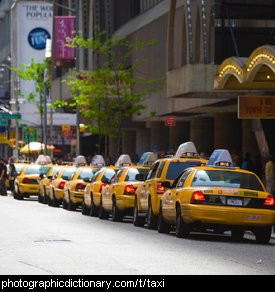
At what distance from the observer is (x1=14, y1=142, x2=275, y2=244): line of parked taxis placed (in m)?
23.6

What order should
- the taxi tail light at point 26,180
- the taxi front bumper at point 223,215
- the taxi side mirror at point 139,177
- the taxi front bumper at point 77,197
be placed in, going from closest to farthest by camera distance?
the taxi front bumper at point 223,215 < the taxi side mirror at point 139,177 < the taxi front bumper at point 77,197 < the taxi tail light at point 26,180

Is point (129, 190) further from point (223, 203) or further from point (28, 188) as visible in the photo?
point (28, 188)

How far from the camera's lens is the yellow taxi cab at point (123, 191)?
103 ft

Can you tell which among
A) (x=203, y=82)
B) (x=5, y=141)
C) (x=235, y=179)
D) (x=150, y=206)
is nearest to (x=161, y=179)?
(x=150, y=206)

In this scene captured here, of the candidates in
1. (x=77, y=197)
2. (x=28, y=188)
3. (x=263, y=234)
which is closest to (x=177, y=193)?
(x=263, y=234)

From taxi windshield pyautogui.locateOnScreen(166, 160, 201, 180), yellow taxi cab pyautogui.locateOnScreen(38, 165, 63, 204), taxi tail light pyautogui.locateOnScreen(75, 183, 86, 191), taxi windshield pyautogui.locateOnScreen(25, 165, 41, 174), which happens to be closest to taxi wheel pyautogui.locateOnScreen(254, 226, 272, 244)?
taxi windshield pyautogui.locateOnScreen(166, 160, 201, 180)

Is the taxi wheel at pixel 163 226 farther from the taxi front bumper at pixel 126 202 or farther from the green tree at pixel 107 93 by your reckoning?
the green tree at pixel 107 93

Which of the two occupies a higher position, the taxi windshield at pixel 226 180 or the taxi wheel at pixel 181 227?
the taxi windshield at pixel 226 180

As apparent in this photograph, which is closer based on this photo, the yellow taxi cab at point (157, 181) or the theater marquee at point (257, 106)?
the yellow taxi cab at point (157, 181)

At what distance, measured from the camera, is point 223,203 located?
23.7m

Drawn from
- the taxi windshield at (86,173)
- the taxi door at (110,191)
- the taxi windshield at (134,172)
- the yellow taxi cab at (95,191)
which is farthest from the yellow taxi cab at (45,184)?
the taxi windshield at (134,172)

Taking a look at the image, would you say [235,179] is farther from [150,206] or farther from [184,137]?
[184,137]

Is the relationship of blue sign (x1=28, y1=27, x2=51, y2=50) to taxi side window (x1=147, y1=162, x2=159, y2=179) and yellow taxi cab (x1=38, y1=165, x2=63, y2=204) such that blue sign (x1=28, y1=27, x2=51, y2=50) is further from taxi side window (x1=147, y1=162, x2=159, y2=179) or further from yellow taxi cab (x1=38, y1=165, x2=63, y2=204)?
taxi side window (x1=147, y1=162, x2=159, y2=179)

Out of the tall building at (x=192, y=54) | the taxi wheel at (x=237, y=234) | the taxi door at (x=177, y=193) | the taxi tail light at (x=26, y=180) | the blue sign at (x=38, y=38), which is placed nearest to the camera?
the taxi door at (x=177, y=193)
